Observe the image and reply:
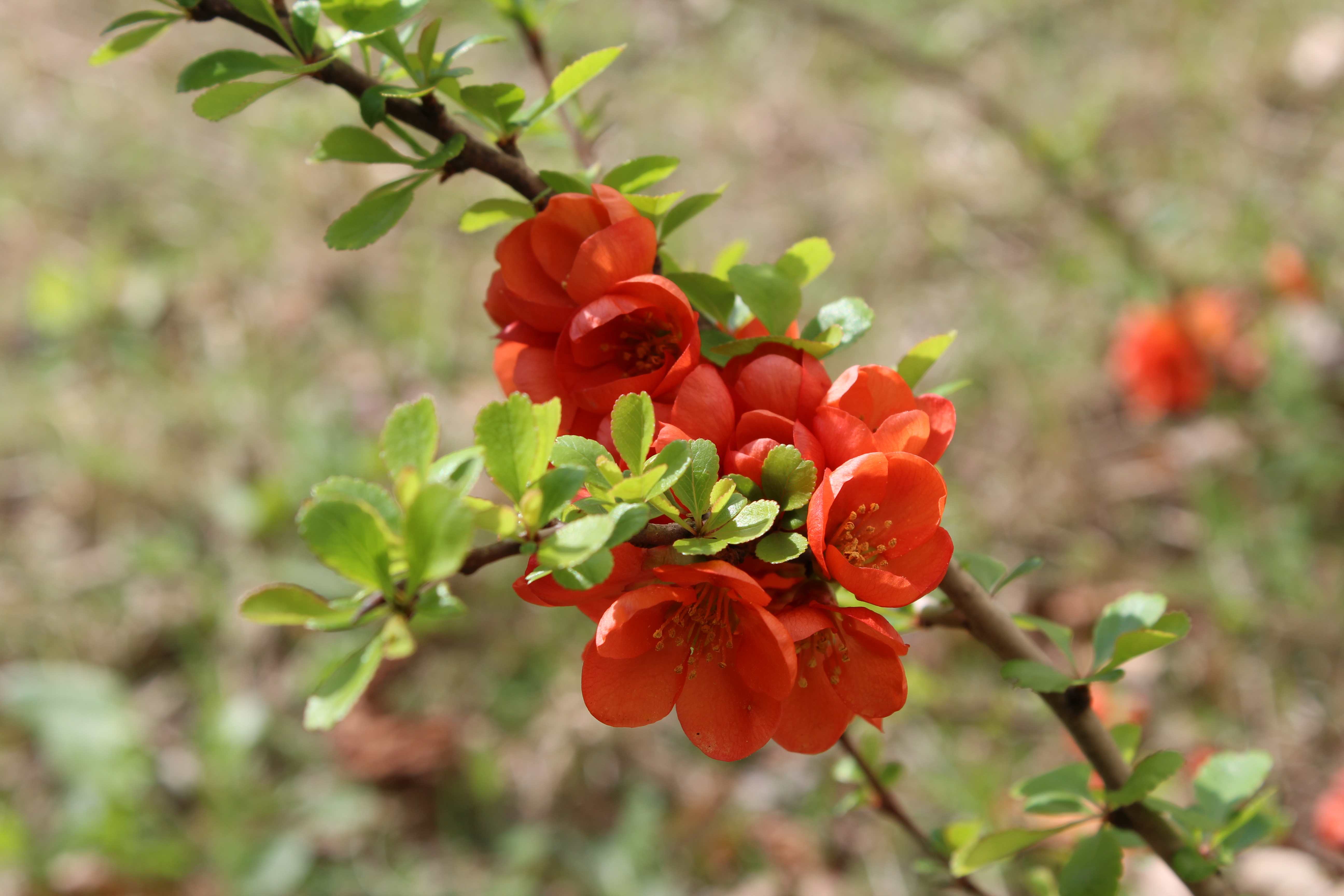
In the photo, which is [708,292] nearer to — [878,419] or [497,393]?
[878,419]

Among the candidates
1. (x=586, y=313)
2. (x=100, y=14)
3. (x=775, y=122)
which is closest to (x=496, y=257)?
(x=586, y=313)

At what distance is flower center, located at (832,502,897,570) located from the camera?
790 mm

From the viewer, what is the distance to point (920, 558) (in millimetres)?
772

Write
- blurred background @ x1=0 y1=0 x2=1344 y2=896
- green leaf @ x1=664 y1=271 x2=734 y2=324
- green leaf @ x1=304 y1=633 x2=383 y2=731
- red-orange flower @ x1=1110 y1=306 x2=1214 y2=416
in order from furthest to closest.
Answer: red-orange flower @ x1=1110 y1=306 x2=1214 y2=416
blurred background @ x1=0 y1=0 x2=1344 y2=896
green leaf @ x1=664 y1=271 x2=734 y2=324
green leaf @ x1=304 y1=633 x2=383 y2=731

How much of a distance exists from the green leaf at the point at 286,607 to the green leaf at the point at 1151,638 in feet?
2.41

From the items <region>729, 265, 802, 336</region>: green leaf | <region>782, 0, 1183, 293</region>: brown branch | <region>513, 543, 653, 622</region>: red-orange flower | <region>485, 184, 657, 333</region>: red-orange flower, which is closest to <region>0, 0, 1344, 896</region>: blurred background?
<region>782, 0, 1183, 293</region>: brown branch

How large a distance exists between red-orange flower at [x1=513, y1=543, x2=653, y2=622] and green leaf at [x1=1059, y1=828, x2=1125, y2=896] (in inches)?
22.6

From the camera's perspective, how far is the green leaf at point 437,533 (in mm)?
584

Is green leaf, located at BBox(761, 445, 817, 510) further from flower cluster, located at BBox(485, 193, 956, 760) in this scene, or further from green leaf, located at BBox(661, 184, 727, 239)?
green leaf, located at BBox(661, 184, 727, 239)

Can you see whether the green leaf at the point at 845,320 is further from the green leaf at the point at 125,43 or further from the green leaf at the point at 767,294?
the green leaf at the point at 125,43

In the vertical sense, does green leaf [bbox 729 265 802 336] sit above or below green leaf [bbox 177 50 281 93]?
below

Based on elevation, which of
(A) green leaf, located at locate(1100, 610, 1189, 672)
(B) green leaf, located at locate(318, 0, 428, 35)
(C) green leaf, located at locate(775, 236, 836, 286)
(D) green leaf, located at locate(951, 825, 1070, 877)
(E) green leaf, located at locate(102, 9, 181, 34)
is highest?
(B) green leaf, located at locate(318, 0, 428, 35)

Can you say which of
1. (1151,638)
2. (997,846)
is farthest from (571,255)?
(997,846)

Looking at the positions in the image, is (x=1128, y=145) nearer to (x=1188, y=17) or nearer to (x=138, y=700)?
(x=1188, y=17)
